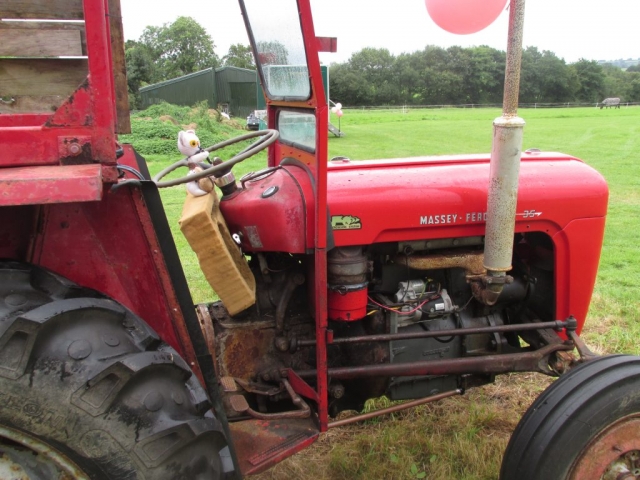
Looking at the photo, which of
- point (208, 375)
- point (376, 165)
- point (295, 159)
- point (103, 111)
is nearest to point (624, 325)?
point (376, 165)

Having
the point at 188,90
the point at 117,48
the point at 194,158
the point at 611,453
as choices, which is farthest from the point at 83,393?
the point at 188,90

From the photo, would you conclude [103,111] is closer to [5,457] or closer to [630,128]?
[5,457]

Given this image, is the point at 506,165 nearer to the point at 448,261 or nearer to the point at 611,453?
the point at 448,261

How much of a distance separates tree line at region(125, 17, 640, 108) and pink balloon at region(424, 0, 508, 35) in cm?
3161

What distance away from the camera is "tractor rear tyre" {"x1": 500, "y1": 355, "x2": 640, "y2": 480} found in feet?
6.56

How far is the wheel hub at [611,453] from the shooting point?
203 centimetres

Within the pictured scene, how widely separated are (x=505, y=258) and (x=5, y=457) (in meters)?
1.72

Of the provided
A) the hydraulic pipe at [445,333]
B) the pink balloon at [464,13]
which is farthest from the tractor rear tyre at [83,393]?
the pink balloon at [464,13]

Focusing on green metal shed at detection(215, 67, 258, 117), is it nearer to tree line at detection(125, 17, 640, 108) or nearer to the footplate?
tree line at detection(125, 17, 640, 108)

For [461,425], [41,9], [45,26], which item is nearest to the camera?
[41,9]

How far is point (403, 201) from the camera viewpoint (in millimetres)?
2229

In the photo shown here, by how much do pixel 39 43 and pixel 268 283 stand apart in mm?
1596

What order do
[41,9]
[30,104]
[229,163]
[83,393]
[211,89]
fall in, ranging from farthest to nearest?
[211,89] → [30,104] → [41,9] → [229,163] → [83,393]

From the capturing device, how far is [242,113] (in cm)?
2881
